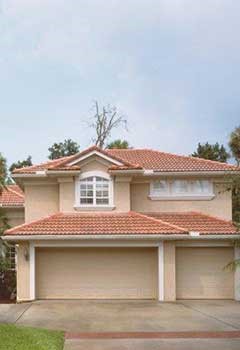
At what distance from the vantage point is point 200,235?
22.0 m

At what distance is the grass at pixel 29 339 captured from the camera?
11.4 metres

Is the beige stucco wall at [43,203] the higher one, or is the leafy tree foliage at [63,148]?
the leafy tree foliage at [63,148]

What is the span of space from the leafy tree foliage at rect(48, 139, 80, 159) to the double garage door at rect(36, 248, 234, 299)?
3829 centimetres

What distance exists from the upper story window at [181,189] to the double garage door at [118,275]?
2911 mm

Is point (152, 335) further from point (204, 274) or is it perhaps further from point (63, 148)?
point (63, 148)

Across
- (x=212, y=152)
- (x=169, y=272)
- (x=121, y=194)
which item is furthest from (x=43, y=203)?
(x=212, y=152)

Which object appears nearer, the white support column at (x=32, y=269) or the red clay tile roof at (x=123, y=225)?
the red clay tile roof at (x=123, y=225)

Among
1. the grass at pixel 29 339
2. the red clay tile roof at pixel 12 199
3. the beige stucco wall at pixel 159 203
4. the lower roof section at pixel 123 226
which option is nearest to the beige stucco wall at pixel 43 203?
the lower roof section at pixel 123 226

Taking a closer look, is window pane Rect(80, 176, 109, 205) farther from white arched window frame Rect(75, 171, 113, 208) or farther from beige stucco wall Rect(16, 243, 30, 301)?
beige stucco wall Rect(16, 243, 30, 301)

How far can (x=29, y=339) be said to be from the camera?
12.2 metres

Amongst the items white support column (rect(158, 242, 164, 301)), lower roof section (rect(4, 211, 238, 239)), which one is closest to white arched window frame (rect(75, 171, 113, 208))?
lower roof section (rect(4, 211, 238, 239))

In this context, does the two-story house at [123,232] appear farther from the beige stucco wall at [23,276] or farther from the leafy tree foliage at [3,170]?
the leafy tree foliage at [3,170]

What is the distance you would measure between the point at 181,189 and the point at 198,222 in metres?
2.14

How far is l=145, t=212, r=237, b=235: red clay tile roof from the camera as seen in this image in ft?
73.2
